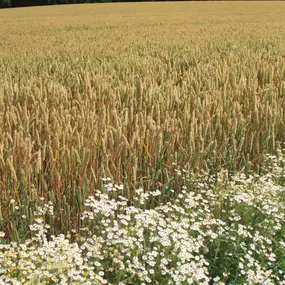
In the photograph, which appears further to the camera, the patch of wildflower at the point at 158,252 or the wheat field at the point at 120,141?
the wheat field at the point at 120,141

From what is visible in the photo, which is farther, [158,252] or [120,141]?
[120,141]

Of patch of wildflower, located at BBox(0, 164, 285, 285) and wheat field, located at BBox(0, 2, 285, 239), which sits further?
wheat field, located at BBox(0, 2, 285, 239)

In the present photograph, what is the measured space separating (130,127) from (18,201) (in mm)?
1027

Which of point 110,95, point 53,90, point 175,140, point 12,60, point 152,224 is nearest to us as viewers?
point 152,224

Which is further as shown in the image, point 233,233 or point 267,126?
point 267,126

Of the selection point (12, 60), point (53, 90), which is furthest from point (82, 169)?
point (12, 60)

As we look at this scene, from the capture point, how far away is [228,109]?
3.43 meters

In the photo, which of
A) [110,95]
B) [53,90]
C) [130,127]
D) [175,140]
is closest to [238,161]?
[175,140]

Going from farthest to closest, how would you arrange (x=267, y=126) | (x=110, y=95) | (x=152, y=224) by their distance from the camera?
(x=110, y=95)
(x=267, y=126)
(x=152, y=224)

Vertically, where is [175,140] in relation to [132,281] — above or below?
above

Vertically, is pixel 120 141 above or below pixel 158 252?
above

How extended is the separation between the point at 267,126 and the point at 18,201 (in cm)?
185

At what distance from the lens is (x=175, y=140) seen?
10.0 feet

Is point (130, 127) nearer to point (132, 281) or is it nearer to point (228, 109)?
point (228, 109)
